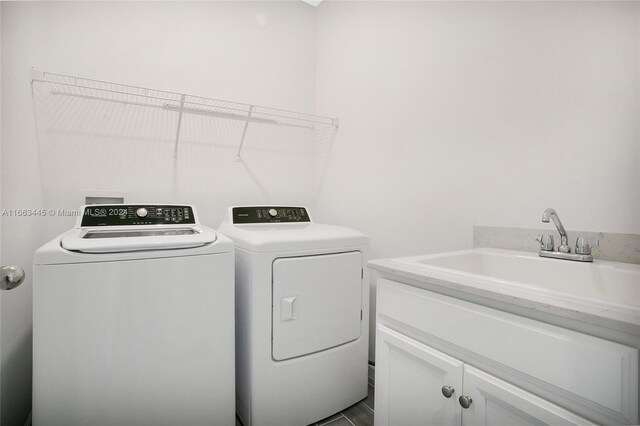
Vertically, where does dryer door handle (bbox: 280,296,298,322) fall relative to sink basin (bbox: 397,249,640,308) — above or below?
below

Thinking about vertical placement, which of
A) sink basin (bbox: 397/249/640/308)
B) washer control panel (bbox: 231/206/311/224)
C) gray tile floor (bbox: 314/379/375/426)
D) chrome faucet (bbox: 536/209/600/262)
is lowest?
gray tile floor (bbox: 314/379/375/426)

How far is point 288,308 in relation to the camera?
1.54 m

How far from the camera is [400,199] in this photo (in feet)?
6.68

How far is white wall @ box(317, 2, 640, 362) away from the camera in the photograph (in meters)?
1.22

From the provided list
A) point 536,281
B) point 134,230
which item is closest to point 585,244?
point 536,281

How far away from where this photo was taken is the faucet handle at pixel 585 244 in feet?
3.88

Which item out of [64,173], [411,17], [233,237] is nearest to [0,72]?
[64,173]

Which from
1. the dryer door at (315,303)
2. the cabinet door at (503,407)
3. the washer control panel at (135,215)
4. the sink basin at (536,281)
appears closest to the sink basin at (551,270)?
the sink basin at (536,281)

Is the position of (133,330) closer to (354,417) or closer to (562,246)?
(354,417)

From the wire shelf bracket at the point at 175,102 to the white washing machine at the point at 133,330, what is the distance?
2.99ft

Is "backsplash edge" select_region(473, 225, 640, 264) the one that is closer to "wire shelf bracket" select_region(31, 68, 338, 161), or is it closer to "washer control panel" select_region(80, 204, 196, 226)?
"wire shelf bracket" select_region(31, 68, 338, 161)

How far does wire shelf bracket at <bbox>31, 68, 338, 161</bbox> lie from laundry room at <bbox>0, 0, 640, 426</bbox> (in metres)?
0.02

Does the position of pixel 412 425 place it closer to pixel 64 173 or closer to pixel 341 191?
pixel 341 191

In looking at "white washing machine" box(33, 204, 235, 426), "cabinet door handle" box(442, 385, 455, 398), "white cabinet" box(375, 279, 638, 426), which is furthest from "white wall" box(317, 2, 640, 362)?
"white washing machine" box(33, 204, 235, 426)
